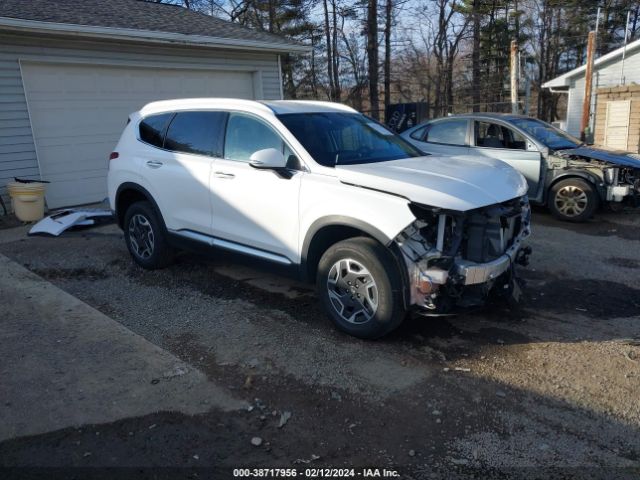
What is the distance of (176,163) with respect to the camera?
5395 millimetres

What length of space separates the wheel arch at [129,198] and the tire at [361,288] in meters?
2.38

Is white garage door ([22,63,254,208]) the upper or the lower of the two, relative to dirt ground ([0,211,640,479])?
upper

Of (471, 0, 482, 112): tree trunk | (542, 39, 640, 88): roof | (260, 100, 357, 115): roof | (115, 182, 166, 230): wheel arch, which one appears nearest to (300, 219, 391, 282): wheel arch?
(260, 100, 357, 115): roof

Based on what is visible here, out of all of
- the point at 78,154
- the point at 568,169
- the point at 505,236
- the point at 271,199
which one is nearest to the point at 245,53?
the point at 78,154

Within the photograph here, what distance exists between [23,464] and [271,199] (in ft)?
8.54

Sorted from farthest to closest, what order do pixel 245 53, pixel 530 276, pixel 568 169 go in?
pixel 245 53 < pixel 568 169 < pixel 530 276

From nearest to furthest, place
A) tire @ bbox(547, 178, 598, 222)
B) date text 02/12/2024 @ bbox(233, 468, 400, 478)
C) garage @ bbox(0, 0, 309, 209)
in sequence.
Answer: date text 02/12/2024 @ bbox(233, 468, 400, 478) < tire @ bbox(547, 178, 598, 222) < garage @ bbox(0, 0, 309, 209)

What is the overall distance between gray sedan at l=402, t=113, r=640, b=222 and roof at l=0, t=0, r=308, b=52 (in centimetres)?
526

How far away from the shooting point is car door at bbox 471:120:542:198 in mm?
8398

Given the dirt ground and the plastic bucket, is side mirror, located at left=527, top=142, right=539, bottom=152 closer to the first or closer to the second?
the dirt ground

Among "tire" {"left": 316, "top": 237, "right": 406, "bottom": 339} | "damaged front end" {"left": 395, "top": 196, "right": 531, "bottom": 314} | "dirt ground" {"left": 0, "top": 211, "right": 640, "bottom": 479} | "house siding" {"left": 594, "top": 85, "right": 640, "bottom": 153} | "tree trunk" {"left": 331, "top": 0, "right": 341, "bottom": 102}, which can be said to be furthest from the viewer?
"tree trunk" {"left": 331, "top": 0, "right": 341, "bottom": 102}

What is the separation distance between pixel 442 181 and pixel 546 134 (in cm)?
588

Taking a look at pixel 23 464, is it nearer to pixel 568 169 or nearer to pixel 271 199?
pixel 271 199

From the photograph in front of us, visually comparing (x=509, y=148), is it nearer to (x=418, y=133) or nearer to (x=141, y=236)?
(x=418, y=133)
